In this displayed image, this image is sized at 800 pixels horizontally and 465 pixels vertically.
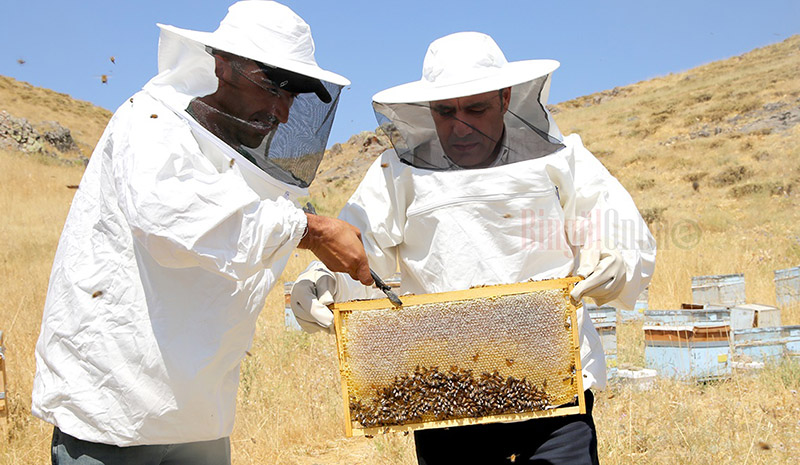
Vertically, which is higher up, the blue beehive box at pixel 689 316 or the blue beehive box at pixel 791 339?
the blue beehive box at pixel 689 316

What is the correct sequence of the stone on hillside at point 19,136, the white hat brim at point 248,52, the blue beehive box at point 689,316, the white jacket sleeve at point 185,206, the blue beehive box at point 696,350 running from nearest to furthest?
the white jacket sleeve at point 185,206 < the white hat brim at point 248,52 < the blue beehive box at point 696,350 < the blue beehive box at point 689,316 < the stone on hillside at point 19,136

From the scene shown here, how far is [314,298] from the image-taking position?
2.63 meters

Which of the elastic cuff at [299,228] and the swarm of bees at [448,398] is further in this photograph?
the swarm of bees at [448,398]

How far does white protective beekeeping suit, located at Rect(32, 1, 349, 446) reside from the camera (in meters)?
1.98

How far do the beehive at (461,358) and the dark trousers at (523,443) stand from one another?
11 cm

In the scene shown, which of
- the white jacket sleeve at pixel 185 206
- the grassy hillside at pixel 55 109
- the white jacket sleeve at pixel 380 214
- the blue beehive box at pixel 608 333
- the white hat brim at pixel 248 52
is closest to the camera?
the white jacket sleeve at pixel 185 206

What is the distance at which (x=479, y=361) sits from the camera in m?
2.38

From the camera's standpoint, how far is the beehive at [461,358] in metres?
2.32

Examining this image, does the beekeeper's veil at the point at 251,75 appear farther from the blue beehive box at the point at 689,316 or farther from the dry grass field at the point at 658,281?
the blue beehive box at the point at 689,316

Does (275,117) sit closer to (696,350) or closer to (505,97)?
(505,97)

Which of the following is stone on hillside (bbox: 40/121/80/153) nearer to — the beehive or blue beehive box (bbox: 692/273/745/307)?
blue beehive box (bbox: 692/273/745/307)

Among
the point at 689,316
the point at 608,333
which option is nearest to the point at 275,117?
the point at 608,333

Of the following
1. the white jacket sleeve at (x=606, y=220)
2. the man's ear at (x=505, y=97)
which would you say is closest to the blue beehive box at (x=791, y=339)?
the white jacket sleeve at (x=606, y=220)

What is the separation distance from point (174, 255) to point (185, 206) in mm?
157
